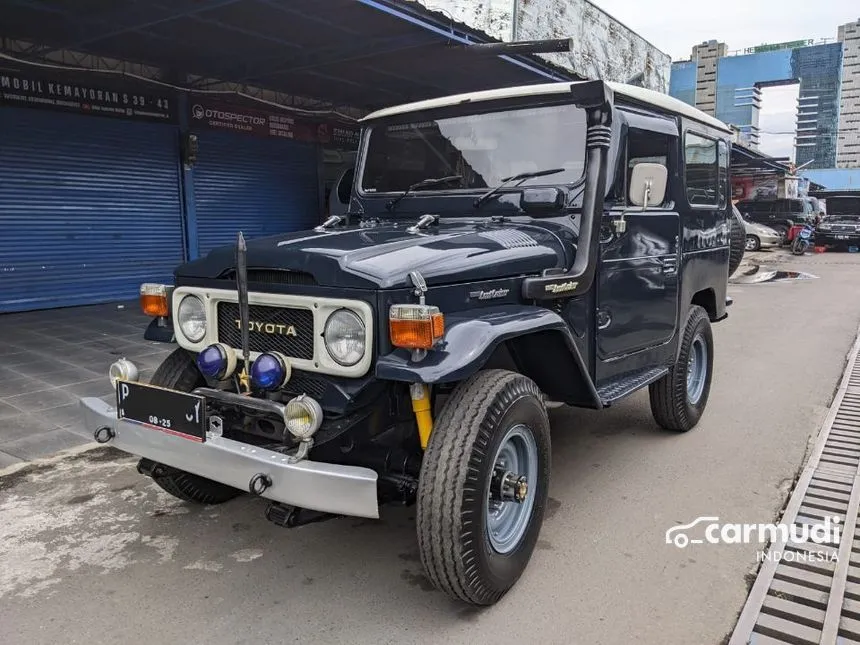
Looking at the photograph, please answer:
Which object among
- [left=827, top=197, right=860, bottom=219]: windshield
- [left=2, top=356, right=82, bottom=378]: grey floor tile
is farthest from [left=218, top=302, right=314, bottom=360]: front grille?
[left=827, top=197, right=860, bottom=219]: windshield

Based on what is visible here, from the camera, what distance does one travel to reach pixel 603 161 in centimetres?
345

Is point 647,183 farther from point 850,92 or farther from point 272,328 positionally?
point 850,92

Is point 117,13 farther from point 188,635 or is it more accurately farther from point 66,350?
point 188,635

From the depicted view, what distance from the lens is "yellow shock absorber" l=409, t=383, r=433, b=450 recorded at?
257cm

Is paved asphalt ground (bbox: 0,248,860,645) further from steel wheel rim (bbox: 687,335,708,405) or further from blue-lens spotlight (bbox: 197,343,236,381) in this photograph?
blue-lens spotlight (bbox: 197,343,236,381)

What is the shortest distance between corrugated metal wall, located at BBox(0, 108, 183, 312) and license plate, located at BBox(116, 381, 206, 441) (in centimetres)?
775

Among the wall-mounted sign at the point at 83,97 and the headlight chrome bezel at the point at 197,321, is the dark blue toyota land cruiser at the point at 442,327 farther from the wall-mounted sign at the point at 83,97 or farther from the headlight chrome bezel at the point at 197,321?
the wall-mounted sign at the point at 83,97

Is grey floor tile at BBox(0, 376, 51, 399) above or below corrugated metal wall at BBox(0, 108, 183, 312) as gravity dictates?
below

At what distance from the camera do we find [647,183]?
11.9ft

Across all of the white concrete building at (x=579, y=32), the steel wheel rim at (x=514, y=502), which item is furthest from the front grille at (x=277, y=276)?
the white concrete building at (x=579, y=32)

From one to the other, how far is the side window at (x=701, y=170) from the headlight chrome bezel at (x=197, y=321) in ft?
10.3

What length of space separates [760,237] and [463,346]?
24.3 m

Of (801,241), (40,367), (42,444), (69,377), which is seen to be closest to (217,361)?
(42,444)

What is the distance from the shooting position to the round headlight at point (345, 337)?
2.60 m
